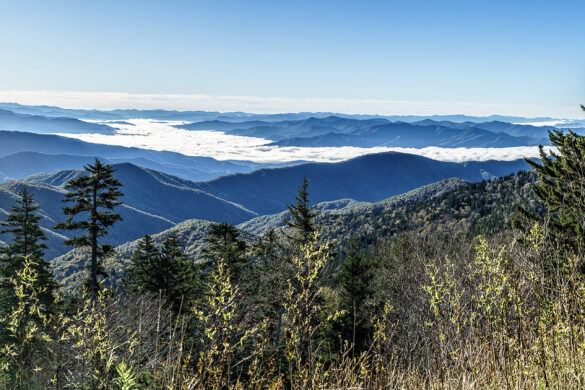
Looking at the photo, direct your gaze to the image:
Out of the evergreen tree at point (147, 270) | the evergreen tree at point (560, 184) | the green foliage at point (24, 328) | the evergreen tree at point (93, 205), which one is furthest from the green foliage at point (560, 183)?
the evergreen tree at point (147, 270)

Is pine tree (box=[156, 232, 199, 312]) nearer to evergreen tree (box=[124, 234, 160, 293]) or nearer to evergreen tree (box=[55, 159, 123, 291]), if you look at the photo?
→ evergreen tree (box=[124, 234, 160, 293])

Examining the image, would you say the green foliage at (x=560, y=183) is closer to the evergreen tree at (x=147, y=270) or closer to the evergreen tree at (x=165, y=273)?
the evergreen tree at (x=165, y=273)

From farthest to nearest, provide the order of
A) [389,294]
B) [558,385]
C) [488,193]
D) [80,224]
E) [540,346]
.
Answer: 1. [488,193]
2. [389,294]
3. [80,224]
4. [540,346]
5. [558,385]

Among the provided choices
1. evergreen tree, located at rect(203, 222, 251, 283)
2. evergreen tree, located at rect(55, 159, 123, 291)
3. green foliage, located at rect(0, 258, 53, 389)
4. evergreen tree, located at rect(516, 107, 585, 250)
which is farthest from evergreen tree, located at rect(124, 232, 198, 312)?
evergreen tree, located at rect(516, 107, 585, 250)

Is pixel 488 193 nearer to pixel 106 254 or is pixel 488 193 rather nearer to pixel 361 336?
pixel 361 336

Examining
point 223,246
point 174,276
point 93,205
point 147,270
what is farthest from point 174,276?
point 93,205

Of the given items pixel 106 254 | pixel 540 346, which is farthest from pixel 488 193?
pixel 540 346

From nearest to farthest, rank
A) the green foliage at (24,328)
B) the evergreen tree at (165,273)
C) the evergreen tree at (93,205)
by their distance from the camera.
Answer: the green foliage at (24,328) → the evergreen tree at (93,205) → the evergreen tree at (165,273)

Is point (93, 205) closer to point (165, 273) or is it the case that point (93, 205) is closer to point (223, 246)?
point (223, 246)

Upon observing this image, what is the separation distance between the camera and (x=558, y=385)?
→ 115 inches

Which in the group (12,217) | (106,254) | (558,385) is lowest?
(106,254)

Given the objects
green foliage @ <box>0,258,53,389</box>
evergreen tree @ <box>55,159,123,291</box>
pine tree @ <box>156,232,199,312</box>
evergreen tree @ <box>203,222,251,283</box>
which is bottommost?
pine tree @ <box>156,232,199,312</box>

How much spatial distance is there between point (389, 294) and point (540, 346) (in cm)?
3159

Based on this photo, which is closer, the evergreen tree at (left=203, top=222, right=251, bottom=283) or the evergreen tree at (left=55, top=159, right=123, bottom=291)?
the evergreen tree at (left=55, top=159, right=123, bottom=291)
